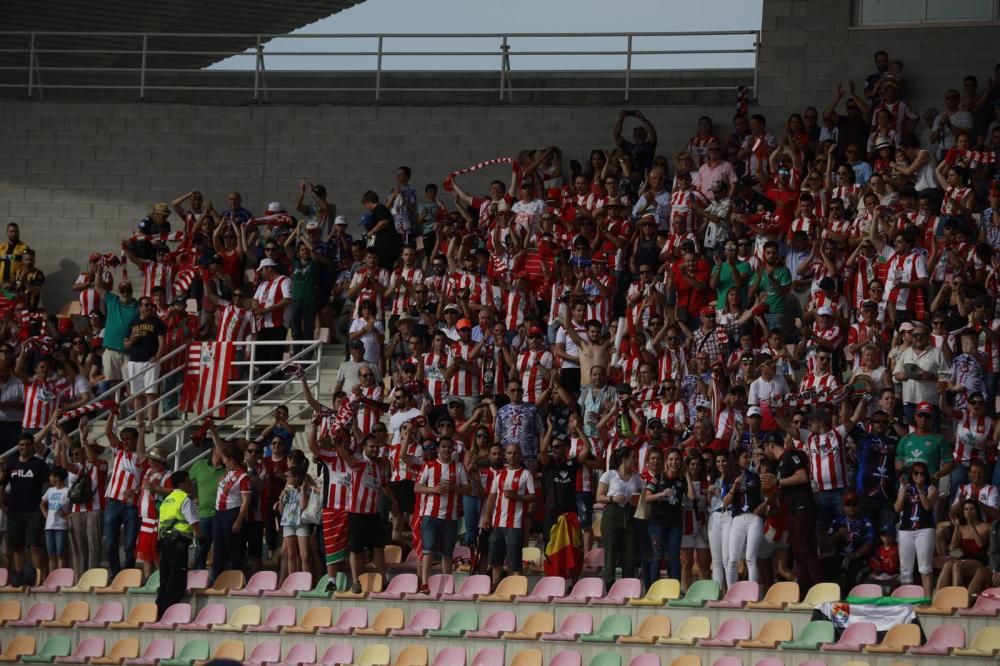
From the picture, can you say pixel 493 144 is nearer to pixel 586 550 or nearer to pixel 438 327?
pixel 438 327

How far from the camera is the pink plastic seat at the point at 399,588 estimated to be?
15.5 metres

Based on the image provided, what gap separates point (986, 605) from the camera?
44.0 feet

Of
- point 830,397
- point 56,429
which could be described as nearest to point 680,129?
point 830,397

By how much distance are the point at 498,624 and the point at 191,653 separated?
276cm

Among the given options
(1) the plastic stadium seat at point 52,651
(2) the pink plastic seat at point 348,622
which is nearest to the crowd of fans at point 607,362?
(2) the pink plastic seat at point 348,622

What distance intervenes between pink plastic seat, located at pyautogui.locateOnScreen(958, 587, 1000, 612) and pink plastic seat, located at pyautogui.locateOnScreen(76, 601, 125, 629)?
7.54 m

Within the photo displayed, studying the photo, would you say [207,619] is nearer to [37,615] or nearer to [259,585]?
[259,585]

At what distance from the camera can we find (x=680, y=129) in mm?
22953

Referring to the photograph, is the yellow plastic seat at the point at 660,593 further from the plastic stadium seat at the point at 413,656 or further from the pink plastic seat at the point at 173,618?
the pink plastic seat at the point at 173,618

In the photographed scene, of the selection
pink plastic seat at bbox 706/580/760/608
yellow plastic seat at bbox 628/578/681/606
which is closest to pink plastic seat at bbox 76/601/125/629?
yellow plastic seat at bbox 628/578/681/606

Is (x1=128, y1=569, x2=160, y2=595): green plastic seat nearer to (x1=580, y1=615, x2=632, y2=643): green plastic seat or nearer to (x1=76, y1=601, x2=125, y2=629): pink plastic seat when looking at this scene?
(x1=76, y1=601, x2=125, y2=629): pink plastic seat

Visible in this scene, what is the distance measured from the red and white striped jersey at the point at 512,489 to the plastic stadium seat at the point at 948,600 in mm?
3575

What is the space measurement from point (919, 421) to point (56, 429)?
28.3ft

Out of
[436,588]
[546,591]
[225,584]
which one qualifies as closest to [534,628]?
[546,591]
